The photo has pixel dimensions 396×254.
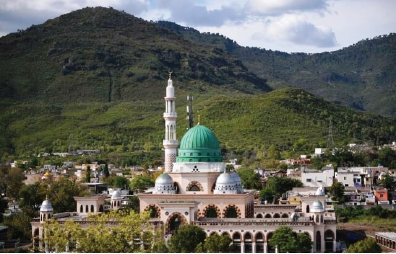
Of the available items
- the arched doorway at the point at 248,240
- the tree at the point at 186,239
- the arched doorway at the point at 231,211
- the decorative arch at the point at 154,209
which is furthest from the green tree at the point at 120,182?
the tree at the point at 186,239

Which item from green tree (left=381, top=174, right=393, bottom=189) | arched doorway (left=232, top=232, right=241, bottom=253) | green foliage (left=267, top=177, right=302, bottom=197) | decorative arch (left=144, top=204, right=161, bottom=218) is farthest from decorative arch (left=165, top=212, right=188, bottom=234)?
green tree (left=381, top=174, right=393, bottom=189)

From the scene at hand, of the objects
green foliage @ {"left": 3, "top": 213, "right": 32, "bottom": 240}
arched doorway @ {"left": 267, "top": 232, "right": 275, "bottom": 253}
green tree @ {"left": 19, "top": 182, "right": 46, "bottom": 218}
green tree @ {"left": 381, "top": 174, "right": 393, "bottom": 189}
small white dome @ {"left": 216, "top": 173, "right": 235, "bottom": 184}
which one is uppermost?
green tree @ {"left": 381, "top": 174, "right": 393, "bottom": 189}

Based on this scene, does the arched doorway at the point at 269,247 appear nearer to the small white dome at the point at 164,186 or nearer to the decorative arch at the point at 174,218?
the decorative arch at the point at 174,218

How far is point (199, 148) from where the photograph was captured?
163 feet

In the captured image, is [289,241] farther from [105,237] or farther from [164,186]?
[105,237]

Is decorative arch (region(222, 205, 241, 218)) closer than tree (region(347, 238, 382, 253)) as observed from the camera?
No

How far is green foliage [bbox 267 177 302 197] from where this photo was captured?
65.1 meters

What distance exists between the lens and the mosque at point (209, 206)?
145ft

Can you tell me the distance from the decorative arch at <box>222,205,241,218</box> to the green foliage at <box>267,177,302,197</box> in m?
17.1

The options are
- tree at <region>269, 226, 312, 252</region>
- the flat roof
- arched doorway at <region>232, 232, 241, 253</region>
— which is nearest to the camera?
tree at <region>269, 226, 312, 252</region>

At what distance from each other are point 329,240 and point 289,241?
3755mm

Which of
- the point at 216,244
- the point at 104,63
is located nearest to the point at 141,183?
the point at 216,244

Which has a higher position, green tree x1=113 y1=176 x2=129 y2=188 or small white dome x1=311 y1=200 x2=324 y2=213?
green tree x1=113 y1=176 x2=129 y2=188

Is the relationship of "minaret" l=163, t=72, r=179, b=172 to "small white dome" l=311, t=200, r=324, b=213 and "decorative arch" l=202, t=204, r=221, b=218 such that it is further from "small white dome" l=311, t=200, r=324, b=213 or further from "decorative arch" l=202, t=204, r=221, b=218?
"small white dome" l=311, t=200, r=324, b=213
